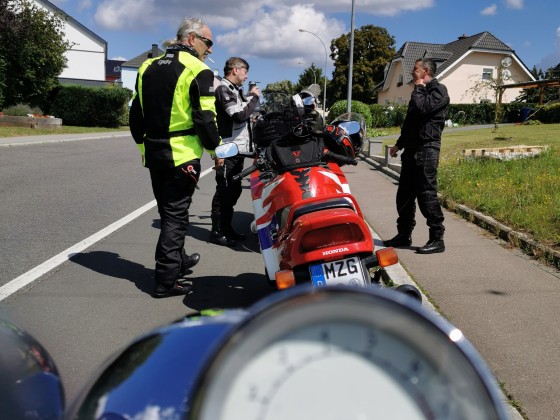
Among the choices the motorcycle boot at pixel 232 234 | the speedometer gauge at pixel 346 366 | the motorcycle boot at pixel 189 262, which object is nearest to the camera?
the speedometer gauge at pixel 346 366

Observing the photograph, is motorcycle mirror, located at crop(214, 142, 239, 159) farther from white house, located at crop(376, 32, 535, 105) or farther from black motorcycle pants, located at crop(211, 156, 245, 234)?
white house, located at crop(376, 32, 535, 105)

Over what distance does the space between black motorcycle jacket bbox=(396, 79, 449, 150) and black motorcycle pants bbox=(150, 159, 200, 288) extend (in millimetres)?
2578

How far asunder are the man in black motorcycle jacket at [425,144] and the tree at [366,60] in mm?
66278

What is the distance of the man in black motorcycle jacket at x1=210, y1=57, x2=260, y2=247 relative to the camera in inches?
251

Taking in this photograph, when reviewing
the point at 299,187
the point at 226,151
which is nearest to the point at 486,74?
the point at 299,187

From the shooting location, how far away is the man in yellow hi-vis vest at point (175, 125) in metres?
4.39

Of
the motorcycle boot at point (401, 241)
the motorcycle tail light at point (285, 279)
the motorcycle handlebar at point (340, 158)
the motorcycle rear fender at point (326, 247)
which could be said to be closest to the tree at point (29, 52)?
the motorcycle boot at point (401, 241)

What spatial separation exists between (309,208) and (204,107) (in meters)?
1.45

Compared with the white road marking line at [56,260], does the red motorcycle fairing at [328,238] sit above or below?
above

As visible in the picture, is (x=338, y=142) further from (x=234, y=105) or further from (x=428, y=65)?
(x=234, y=105)

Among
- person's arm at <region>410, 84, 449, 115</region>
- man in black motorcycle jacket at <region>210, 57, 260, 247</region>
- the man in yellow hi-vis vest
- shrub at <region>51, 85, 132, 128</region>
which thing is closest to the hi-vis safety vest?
the man in yellow hi-vis vest

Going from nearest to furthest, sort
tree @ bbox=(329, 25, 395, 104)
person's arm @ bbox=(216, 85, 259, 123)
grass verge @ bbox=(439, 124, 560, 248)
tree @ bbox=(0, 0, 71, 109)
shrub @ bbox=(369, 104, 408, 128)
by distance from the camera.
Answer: person's arm @ bbox=(216, 85, 259, 123) < grass verge @ bbox=(439, 124, 560, 248) < tree @ bbox=(0, 0, 71, 109) < shrub @ bbox=(369, 104, 408, 128) < tree @ bbox=(329, 25, 395, 104)

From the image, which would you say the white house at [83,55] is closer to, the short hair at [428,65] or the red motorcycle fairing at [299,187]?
the short hair at [428,65]

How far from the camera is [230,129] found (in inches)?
262
